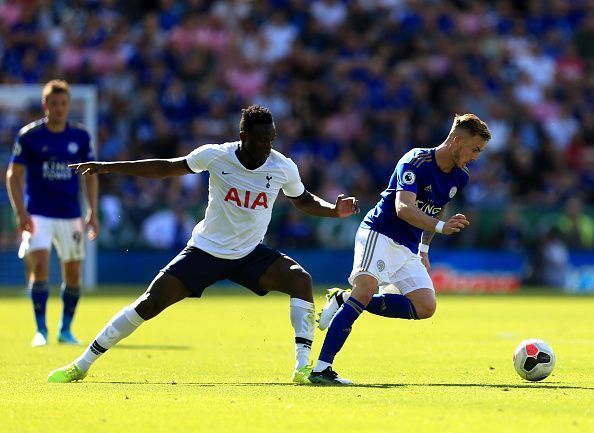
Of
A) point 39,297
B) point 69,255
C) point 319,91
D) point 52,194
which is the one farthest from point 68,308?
point 319,91

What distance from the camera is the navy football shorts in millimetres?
10039

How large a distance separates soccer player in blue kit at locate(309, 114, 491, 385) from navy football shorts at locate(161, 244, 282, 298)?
2.43 feet

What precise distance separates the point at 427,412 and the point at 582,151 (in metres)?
21.8

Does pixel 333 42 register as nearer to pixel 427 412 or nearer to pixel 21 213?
pixel 21 213

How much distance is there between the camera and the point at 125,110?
2712cm

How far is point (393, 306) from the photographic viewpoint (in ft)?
35.4

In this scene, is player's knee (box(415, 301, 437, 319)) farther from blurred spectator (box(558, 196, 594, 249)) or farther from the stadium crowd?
blurred spectator (box(558, 196, 594, 249))

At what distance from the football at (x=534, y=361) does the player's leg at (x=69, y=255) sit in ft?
19.5

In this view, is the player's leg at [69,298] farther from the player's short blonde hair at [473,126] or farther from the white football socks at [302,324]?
the player's short blonde hair at [473,126]

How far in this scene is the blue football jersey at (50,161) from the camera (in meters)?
14.2

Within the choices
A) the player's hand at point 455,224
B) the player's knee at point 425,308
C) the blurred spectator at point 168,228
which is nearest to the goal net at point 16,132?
the blurred spectator at point 168,228

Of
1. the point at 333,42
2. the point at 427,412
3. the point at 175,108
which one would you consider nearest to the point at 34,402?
the point at 427,412

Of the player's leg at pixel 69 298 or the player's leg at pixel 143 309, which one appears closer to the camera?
the player's leg at pixel 143 309

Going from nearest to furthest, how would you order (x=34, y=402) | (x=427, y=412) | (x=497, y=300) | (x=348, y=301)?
(x=427, y=412)
(x=34, y=402)
(x=348, y=301)
(x=497, y=300)
